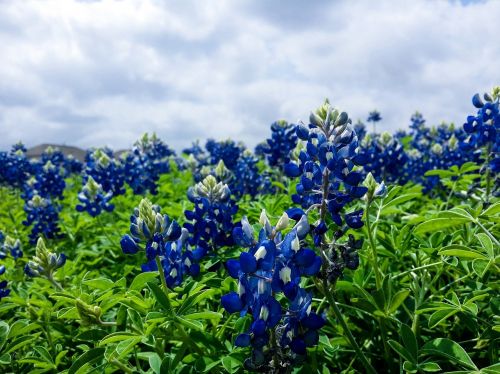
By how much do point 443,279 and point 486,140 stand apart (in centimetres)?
119

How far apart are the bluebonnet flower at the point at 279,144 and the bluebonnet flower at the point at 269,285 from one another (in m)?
4.47

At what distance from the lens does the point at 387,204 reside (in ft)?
10.3

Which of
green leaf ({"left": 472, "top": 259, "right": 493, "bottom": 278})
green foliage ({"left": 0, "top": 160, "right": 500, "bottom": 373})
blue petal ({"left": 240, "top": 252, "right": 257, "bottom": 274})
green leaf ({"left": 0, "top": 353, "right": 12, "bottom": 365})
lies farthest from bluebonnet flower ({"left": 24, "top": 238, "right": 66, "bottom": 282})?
green leaf ({"left": 472, "top": 259, "right": 493, "bottom": 278})

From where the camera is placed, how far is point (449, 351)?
6.78 feet

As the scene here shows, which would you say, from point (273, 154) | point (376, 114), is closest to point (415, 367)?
point (273, 154)

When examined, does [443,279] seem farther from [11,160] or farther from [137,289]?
[11,160]

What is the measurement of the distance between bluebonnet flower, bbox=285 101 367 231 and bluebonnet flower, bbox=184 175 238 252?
86cm

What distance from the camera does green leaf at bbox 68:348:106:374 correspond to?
2.25 meters

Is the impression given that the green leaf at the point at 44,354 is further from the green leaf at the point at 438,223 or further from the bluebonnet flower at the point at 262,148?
the bluebonnet flower at the point at 262,148

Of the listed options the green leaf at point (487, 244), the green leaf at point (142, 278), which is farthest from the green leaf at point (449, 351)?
the green leaf at point (142, 278)

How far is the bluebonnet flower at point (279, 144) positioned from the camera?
643cm

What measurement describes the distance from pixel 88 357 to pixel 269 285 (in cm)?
106

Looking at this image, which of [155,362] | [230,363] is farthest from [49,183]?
[230,363]

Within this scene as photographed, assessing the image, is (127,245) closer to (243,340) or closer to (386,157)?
(243,340)
